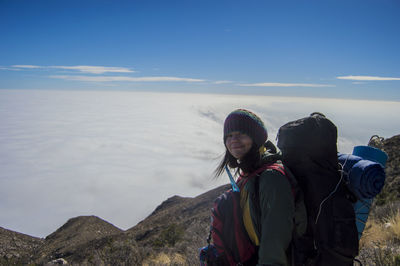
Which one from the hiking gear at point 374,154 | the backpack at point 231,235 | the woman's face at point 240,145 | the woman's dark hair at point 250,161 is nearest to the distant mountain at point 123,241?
the backpack at point 231,235

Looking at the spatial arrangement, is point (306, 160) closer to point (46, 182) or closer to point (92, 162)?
point (46, 182)

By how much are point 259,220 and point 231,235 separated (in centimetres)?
26

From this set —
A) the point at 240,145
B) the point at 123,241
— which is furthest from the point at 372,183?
the point at 123,241

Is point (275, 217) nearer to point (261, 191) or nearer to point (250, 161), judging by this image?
point (261, 191)

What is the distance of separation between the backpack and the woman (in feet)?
0.13

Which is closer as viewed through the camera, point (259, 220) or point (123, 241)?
point (259, 220)

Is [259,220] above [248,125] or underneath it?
underneath

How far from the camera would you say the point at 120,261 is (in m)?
5.60

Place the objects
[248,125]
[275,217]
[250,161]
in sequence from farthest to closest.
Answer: [248,125]
[250,161]
[275,217]

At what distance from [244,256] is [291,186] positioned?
550 millimetres

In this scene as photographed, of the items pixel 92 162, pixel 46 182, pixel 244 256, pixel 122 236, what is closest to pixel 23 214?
pixel 46 182

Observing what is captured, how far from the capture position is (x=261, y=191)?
1.54m

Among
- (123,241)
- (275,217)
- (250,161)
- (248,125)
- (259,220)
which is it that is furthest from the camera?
(123,241)

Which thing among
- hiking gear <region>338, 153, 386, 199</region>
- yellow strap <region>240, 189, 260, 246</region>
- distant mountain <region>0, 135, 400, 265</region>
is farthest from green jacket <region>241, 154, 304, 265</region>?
distant mountain <region>0, 135, 400, 265</region>
